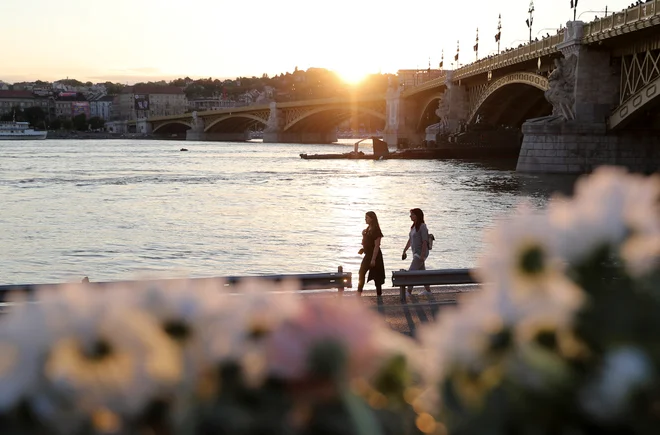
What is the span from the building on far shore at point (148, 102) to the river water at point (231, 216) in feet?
467

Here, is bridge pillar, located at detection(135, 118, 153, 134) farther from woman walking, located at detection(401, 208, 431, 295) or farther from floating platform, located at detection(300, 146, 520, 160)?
woman walking, located at detection(401, 208, 431, 295)

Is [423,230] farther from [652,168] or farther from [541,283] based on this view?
[652,168]

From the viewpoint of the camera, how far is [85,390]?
969mm

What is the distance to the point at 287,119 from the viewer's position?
108m

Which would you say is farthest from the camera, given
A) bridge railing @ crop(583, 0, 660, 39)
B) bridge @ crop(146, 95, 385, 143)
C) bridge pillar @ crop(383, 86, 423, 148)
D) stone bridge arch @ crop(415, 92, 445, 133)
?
bridge @ crop(146, 95, 385, 143)

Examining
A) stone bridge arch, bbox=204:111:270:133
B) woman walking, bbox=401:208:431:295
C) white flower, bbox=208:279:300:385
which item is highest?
stone bridge arch, bbox=204:111:270:133

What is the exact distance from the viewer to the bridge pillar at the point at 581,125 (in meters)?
37.5

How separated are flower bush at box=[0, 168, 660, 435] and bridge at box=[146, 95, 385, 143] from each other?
88264mm

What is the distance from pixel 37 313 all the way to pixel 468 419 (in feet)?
1.70

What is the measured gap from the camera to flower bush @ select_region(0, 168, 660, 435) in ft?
3.22

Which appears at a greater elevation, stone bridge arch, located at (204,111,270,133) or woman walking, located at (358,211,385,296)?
stone bridge arch, located at (204,111,270,133)

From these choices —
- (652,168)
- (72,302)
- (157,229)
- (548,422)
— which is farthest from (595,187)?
(652,168)

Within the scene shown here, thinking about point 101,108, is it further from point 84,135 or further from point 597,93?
point 597,93

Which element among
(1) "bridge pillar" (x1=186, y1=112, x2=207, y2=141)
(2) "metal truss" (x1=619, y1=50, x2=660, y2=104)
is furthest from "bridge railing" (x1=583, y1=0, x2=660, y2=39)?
(1) "bridge pillar" (x1=186, y1=112, x2=207, y2=141)
